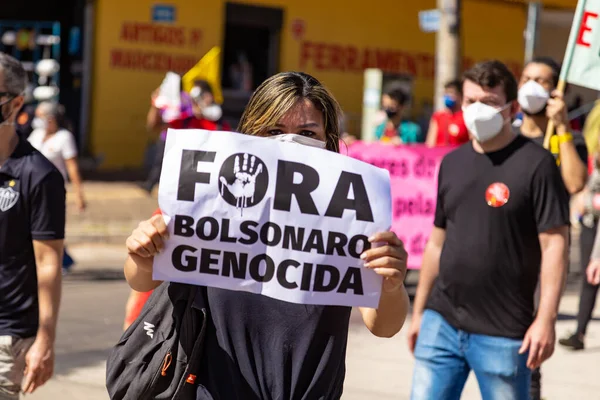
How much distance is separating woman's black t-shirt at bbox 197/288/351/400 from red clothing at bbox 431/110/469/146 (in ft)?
26.0

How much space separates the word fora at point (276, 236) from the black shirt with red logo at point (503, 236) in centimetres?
180

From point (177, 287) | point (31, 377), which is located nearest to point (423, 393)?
point (31, 377)

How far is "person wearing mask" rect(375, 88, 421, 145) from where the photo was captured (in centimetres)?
1171

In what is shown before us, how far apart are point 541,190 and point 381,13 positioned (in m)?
19.4

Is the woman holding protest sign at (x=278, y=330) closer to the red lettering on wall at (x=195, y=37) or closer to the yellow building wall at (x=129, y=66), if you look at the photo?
the yellow building wall at (x=129, y=66)

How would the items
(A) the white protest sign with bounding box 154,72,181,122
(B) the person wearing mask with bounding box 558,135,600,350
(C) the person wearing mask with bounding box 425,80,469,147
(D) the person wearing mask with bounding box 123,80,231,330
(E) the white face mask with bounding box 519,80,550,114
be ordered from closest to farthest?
(E) the white face mask with bounding box 519,80,550,114
(B) the person wearing mask with bounding box 558,135,600,350
(D) the person wearing mask with bounding box 123,80,231,330
(A) the white protest sign with bounding box 154,72,181,122
(C) the person wearing mask with bounding box 425,80,469,147

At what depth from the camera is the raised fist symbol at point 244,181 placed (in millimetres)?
2760

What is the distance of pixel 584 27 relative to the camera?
521 cm

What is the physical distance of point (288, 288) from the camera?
2.76 metres

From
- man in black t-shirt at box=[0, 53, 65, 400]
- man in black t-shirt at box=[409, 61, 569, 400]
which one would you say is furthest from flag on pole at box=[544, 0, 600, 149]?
man in black t-shirt at box=[0, 53, 65, 400]

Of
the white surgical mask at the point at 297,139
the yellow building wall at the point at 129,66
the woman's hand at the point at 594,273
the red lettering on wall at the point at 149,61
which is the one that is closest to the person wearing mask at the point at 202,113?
the woman's hand at the point at 594,273

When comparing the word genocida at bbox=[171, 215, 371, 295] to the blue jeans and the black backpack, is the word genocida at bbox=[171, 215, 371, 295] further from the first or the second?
the blue jeans

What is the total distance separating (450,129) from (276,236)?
27.2 feet

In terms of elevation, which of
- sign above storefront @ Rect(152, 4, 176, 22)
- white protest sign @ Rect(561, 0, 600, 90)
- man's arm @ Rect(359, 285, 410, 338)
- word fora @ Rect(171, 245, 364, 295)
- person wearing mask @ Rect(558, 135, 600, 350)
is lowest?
person wearing mask @ Rect(558, 135, 600, 350)
